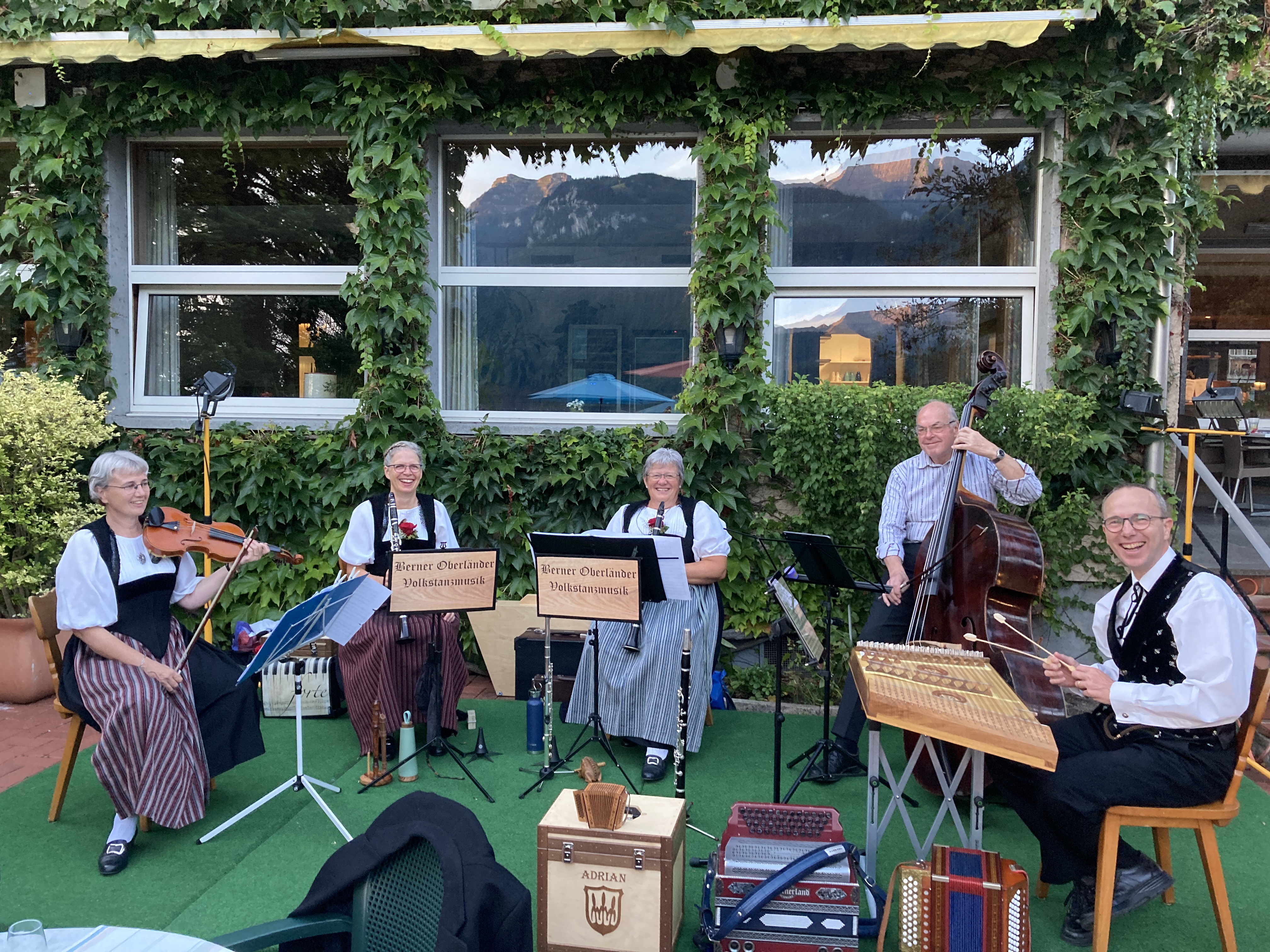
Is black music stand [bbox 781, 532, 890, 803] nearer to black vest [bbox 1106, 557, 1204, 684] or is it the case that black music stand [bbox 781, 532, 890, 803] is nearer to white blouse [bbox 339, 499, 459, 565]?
black vest [bbox 1106, 557, 1204, 684]

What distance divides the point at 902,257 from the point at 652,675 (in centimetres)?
355

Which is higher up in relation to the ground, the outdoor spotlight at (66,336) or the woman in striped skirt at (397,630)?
the outdoor spotlight at (66,336)

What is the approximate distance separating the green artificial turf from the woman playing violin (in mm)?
205

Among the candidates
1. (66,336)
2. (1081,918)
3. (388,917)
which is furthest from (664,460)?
(66,336)

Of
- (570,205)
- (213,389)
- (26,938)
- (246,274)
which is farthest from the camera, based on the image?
(246,274)

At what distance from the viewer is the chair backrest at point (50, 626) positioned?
149 inches

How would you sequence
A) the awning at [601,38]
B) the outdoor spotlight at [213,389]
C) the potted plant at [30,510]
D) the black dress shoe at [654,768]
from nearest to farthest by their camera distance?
the black dress shoe at [654,768]
the awning at [601,38]
the potted plant at [30,510]
the outdoor spotlight at [213,389]

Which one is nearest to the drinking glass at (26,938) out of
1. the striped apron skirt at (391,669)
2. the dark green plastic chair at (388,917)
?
the dark green plastic chair at (388,917)

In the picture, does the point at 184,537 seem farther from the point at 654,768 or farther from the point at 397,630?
the point at 654,768

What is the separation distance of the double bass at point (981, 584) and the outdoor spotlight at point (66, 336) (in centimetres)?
604

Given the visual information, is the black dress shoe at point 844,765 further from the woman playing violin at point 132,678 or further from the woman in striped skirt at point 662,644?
the woman playing violin at point 132,678

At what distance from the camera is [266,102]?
20.6 ft

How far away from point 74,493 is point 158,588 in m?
2.31

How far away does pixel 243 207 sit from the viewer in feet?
22.5
